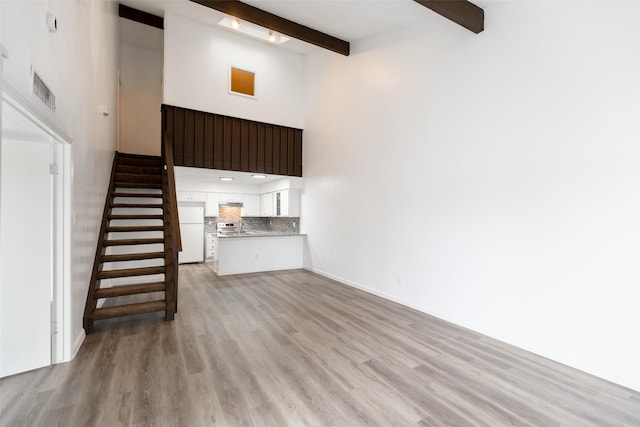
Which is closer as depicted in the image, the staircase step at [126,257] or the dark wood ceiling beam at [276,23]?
the staircase step at [126,257]

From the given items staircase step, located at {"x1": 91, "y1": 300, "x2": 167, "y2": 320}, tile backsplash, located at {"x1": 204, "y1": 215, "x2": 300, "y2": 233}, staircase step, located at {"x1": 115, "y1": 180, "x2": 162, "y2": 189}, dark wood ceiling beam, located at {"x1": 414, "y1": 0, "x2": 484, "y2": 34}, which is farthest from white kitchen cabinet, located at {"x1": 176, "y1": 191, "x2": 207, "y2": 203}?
dark wood ceiling beam, located at {"x1": 414, "y1": 0, "x2": 484, "y2": 34}

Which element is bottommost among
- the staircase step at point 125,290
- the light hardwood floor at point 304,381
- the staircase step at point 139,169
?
the light hardwood floor at point 304,381

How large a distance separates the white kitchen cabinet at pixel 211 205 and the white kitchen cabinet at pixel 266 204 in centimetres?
131

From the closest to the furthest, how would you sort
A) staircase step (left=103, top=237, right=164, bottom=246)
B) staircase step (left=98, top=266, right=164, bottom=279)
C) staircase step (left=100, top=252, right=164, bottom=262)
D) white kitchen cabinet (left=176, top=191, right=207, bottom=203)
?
staircase step (left=98, top=266, right=164, bottom=279)
staircase step (left=100, top=252, right=164, bottom=262)
staircase step (left=103, top=237, right=164, bottom=246)
white kitchen cabinet (left=176, top=191, right=207, bottom=203)

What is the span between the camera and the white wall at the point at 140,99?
7.53 meters

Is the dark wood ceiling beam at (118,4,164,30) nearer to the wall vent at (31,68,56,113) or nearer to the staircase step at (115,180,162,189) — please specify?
the staircase step at (115,180,162,189)

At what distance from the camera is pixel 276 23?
16.1 feet

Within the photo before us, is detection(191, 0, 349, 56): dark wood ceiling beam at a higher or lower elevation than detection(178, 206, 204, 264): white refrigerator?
higher

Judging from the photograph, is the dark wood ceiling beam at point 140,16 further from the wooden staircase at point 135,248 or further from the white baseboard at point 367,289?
the white baseboard at point 367,289

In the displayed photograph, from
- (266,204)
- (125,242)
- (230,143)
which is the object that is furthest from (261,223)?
(125,242)

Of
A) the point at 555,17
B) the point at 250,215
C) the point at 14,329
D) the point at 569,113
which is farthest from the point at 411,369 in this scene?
the point at 250,215

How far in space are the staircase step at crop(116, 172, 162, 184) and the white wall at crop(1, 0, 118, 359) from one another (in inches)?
26.4

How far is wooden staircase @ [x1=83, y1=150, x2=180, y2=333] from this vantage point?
11.8 feet

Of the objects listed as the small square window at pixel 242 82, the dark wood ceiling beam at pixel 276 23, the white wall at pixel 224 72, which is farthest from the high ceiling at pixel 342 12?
the small square window at pixel 242 82
